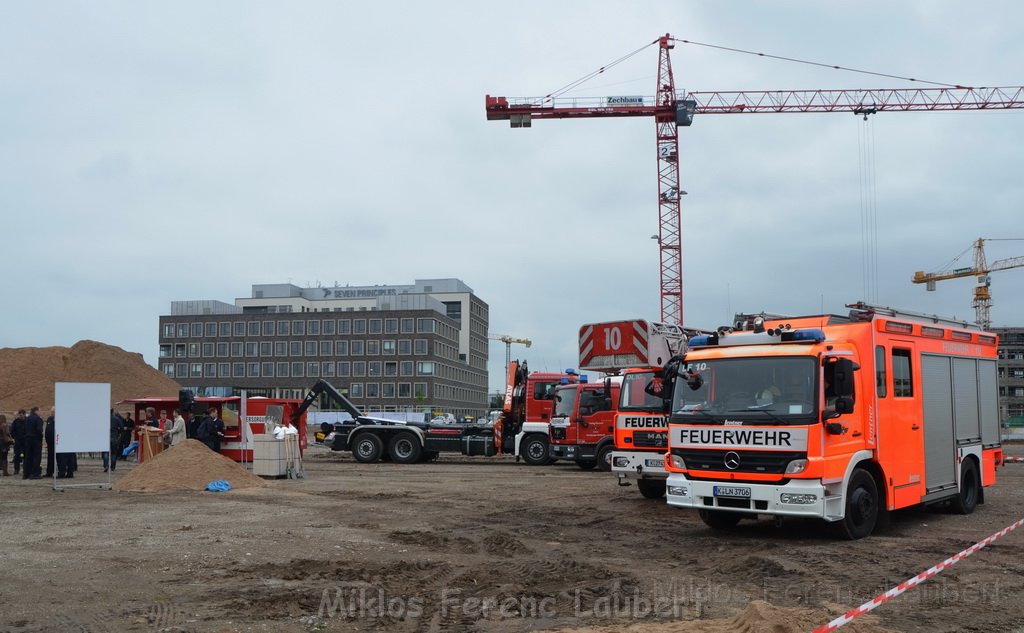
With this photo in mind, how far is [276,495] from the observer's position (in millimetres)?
16625

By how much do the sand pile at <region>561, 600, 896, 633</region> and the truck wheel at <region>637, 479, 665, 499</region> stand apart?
29.5ft

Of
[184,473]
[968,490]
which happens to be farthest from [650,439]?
[184,473]

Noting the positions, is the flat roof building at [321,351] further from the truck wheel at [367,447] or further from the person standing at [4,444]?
the person standing at [4,444]

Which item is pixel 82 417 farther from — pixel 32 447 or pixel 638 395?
pixel 638 395

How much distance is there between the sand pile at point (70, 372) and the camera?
50.0 metres

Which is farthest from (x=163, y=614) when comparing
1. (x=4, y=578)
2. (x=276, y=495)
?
(x=276, y=495)

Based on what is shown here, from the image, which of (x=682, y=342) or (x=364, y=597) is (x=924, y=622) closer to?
(x=364, y=597)

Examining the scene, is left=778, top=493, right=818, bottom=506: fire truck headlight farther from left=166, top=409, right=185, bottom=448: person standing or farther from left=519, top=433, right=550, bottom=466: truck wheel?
left=519, top=433, right=550, bottom=466: truck wheel

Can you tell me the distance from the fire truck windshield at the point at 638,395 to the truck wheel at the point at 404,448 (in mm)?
13073

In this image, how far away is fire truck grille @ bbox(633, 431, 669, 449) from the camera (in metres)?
15.0

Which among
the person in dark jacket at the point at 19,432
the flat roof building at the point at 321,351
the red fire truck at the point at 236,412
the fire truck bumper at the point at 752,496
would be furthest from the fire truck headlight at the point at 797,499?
the flat roof building at the point at 321,351

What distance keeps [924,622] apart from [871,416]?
418cm

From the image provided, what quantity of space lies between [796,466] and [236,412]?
64.6 feet

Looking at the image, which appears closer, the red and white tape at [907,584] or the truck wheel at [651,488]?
the red and white tape at [907,584]
